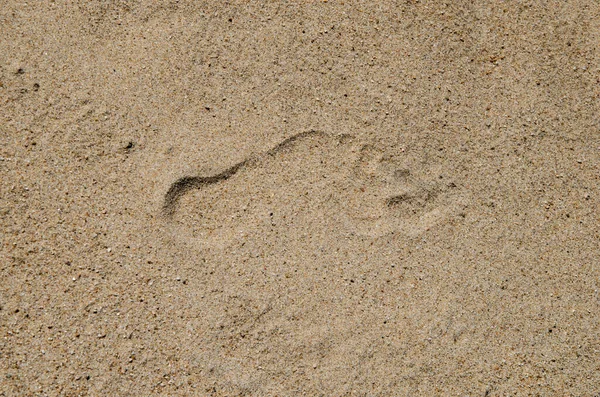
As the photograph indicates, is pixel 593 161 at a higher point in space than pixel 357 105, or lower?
lower

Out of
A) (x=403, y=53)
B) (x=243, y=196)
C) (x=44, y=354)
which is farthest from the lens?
(x=403, y=53)

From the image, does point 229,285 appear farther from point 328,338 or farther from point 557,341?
point 557,341

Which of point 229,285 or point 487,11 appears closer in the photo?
→ point 229,285

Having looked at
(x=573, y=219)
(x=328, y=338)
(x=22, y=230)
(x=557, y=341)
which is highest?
(x=22, y=230)

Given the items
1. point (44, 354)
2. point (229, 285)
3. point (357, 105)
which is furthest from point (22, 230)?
point (357, 105)
